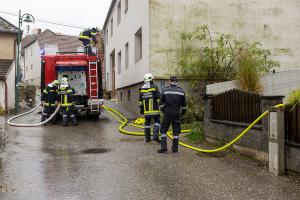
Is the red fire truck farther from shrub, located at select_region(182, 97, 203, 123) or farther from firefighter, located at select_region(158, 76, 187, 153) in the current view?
firefighter, located at select_region(158, 76, 187, 153)

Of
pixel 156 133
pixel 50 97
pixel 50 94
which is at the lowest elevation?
pixel 156 133

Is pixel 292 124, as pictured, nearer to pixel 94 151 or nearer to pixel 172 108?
pixel 172 108

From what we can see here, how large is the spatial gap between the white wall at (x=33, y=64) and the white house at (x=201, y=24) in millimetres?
36105

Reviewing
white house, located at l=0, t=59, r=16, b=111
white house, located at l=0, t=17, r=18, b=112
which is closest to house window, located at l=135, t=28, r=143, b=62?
white house, located at l=0, t=59, r=16, b=111

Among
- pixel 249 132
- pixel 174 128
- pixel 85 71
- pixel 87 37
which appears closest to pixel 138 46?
pixel 87 37

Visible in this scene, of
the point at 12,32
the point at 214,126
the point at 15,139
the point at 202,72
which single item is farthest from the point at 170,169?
the point at 12,32

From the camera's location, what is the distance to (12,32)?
20172 mm

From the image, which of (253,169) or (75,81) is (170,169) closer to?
(253,169)

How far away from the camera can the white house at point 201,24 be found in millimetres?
13852

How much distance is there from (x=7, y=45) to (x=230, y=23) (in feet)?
42.3

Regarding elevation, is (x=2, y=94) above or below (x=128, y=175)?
above

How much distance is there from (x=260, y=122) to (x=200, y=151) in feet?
5.26

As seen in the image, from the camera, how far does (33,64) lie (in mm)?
52344

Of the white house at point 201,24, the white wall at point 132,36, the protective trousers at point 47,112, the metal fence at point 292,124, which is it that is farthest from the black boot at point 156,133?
the protective trousers at point 47,112
